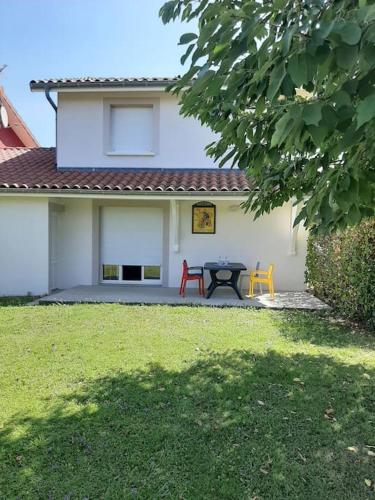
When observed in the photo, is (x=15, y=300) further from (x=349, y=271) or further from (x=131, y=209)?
(x=349, y=271)

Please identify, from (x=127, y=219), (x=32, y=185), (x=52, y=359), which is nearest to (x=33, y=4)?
(x=32, y=185)

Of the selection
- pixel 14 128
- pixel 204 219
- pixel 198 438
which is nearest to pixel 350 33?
pixel 198 438

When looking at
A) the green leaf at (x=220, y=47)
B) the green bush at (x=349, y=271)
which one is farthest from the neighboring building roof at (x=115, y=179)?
the green leaf at (x=220, y=47)

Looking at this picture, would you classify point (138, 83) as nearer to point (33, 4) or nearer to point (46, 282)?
point (33, 4)

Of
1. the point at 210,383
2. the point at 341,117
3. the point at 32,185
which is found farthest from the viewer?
the point at 32,185

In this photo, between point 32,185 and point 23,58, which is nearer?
point 32,185

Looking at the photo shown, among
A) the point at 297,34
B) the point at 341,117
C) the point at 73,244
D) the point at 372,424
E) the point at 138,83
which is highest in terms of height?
the point at 138,83

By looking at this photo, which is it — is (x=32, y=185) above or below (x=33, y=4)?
below

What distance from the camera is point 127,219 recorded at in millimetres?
12734

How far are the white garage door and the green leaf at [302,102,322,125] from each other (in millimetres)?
11090

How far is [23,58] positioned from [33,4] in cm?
722

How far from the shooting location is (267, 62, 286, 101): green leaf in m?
1.67

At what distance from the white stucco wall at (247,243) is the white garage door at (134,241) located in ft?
2.39

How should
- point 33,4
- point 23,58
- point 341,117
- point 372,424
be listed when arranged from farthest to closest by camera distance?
1. point 23,58
2. point 33,4
3. point 372,424
4. point 341,117
